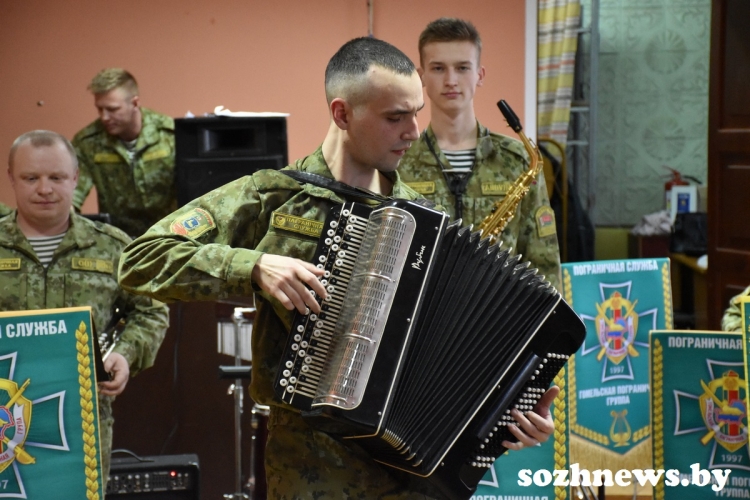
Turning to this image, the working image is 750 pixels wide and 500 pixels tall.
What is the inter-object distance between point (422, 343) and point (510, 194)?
4.47ft

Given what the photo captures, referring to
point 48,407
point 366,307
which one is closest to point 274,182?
point 366,307

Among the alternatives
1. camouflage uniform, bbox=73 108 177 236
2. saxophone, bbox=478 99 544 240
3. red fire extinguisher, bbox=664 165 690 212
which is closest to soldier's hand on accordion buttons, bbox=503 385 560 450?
saxophone, bbox=478 99 544 240

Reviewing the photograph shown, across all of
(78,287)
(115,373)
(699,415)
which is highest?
(78,287)

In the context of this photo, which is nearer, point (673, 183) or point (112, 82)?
point (112, 82)

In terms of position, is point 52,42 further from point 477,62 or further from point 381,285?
point 381,285

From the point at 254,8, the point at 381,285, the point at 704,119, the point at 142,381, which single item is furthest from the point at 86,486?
the point at 704,119

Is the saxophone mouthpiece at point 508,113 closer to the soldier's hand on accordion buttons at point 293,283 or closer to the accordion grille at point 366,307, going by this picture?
the accordion grille at point 366,307

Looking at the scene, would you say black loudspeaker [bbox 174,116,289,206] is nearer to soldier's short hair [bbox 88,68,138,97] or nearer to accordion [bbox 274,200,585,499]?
soldier's short hair [bbox 88,68,138,97]

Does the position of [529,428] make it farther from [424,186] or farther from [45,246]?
[45,246]

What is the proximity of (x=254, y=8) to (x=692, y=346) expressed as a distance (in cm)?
409

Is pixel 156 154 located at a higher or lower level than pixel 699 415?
higher

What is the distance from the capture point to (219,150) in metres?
4.83

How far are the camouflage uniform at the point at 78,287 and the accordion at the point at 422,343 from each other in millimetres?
1367

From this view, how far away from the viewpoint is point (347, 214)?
1.87m
